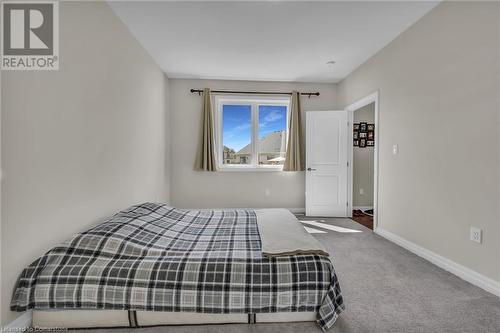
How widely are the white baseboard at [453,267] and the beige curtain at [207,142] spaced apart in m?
3.05

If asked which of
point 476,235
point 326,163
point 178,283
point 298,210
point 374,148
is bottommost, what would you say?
point 298,210

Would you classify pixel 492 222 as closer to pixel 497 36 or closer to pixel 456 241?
pixel 456 241

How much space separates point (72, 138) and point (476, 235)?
3357mm

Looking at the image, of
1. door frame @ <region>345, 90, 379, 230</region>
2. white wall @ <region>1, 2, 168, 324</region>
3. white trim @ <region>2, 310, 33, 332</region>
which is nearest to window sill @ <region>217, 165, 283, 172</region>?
door frame @ <region>345, 90, 379, 230</region>

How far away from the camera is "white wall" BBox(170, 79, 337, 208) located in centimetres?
436

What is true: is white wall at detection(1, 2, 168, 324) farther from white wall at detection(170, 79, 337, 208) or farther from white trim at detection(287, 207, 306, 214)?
white trim at detection(287, 207, 306, 214)

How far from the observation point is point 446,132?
223 centimetres

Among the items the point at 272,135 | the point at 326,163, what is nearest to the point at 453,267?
the point at 326,163

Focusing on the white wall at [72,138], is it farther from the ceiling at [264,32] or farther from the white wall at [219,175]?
the white wall at [219,175]

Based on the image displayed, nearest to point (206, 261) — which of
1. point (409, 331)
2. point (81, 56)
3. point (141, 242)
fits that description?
point (141, 242)

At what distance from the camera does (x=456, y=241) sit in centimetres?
213

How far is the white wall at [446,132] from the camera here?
1.85 metres

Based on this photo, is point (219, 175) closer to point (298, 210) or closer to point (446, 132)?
point (298, 210)

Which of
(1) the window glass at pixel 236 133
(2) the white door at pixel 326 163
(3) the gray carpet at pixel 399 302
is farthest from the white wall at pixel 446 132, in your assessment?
(1) the window glass at pixel 236 133
